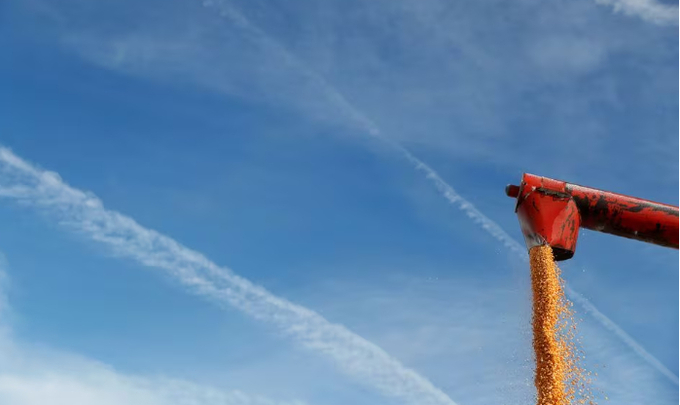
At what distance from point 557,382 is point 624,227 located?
51.3 inches

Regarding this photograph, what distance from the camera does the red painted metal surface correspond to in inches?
303

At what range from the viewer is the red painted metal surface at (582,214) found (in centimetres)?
771

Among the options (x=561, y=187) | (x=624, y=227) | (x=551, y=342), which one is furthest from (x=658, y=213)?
(x=551, y=342)

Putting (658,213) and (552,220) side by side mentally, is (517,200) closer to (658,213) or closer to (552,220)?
(552,220)

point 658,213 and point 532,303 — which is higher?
point 658,213

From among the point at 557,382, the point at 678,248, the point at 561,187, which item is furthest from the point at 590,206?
the point at 557,382

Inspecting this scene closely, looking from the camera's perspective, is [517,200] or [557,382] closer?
[557,382]

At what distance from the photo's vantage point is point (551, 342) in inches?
297

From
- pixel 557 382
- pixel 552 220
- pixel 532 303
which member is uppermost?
pixel 552 220

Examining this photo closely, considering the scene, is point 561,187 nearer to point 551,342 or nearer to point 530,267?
point 530,267

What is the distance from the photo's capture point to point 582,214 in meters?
7.80

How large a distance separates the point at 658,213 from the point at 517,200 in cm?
105

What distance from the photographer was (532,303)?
780 cm

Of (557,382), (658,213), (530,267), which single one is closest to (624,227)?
(658,213)
